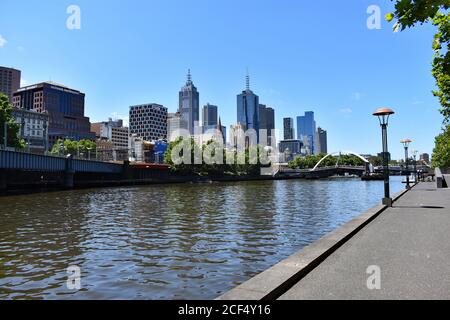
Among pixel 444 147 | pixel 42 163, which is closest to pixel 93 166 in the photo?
pixel 42 163

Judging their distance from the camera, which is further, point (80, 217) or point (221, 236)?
point (80, 217)

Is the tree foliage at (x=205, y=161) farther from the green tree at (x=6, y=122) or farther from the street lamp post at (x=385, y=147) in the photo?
the street lamp post at (x=385, y=147)

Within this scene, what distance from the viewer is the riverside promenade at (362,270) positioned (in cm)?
662

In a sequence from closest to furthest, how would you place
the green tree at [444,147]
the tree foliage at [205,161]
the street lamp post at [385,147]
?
1. the street lamp post at [385,147]
2. the green tree at [444,147]
3. the tree foliage at [205,161]

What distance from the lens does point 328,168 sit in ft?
653

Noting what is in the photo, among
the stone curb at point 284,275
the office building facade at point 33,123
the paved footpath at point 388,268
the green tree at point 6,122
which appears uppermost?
the office building facade at point 33,123

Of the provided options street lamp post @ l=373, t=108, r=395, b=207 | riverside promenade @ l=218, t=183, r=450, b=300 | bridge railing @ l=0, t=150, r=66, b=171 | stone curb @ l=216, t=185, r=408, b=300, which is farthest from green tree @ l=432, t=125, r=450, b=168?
bridge railing @ l=0, t=150, r=66, b=171

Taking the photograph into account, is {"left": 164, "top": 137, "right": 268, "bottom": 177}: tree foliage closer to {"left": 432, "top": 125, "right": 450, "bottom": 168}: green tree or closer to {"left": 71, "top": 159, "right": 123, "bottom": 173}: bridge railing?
{"left": 71, "top": 159, "right": 123, "bottom": 173}: bridge railing

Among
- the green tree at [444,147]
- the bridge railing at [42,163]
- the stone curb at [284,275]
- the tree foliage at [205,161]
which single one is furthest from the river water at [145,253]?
the tree foliage at [205,161]
